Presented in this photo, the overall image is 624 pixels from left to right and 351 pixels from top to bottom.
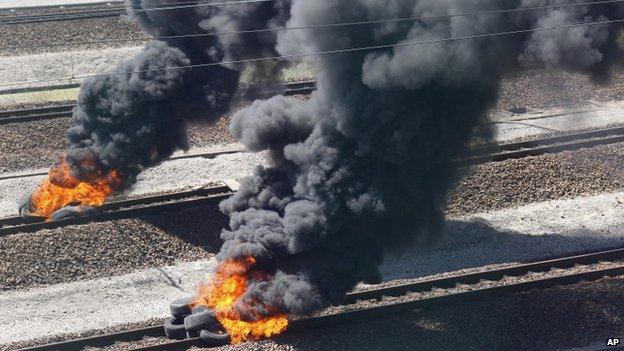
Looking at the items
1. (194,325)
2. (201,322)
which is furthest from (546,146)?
(194,325)

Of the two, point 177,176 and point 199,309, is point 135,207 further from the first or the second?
point 199,309

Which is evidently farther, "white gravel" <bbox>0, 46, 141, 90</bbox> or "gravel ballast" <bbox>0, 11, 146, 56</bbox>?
"gravel ballast" <bbox>0, 11, 146, 56</bbox>

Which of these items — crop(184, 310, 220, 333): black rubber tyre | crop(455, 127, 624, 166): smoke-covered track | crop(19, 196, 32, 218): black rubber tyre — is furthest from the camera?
crop(455, 127, 624, 166): smoke-covered track

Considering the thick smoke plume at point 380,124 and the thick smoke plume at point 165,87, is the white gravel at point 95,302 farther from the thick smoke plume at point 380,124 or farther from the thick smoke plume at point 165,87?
the thick smoke plume at point 165,87

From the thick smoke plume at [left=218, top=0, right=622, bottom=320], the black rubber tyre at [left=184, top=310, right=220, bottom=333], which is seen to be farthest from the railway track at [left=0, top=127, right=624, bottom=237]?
the black rubber tyre at [left=184, top=310, right=220, bottom=333]

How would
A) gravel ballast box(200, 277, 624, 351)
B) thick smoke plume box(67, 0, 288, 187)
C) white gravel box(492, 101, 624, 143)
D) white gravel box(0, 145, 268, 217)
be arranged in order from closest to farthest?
gravel ballast box(200, 277, 624, 351), thick smoke plume box(67, 0, 288, 187), white gravel box(0, 145, 268, 217), white gravel box(492, 101, 624, 143)

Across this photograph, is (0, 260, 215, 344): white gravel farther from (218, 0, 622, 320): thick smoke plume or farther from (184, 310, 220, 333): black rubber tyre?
(218, 0, 622, 320): thick smoke plume
